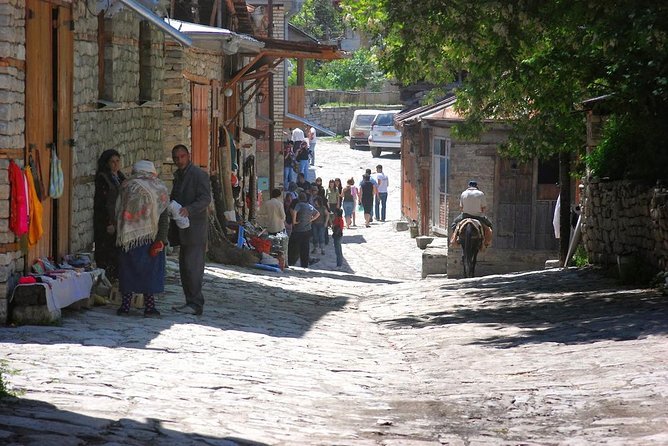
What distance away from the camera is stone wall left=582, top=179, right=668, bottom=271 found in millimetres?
14070

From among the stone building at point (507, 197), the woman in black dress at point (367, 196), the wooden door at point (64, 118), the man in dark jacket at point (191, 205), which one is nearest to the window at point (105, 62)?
the wooden door at point (64, 118)

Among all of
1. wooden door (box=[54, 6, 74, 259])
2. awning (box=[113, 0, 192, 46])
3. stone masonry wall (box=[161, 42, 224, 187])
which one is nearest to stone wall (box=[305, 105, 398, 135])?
stone masonry wall (box=[161, 42, 224, 187])

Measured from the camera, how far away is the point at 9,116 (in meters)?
10.8

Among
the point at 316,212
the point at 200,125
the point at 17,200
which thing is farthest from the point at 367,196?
the point at 17,200

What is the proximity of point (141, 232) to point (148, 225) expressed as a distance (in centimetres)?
10

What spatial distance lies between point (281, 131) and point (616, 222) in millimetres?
23584

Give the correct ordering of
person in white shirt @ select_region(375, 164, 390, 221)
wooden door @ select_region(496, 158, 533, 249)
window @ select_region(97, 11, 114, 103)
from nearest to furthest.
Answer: window @ select_region(97, 11, 114, 103) → wooden door @ select_region(496, 158, 533, 249) → person in white shirt @ select_region(375, 164, 390, 221)

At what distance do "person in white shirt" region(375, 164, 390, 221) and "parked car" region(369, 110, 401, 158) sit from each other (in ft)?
35.7

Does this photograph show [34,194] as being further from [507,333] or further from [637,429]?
[637,429]

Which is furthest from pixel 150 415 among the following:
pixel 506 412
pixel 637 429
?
pixel 637 429

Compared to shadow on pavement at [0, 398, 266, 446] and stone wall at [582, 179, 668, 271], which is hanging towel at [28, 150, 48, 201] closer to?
shadow on pavement at [0, 398, 266, 446]

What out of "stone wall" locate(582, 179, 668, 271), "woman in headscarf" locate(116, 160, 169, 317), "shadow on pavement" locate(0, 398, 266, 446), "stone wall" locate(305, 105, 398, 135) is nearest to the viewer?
"shadow on pavement" locate(0, 398, 266, 446)

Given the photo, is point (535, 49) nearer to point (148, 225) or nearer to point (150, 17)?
point (150, 17)

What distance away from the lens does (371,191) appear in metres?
39.7
